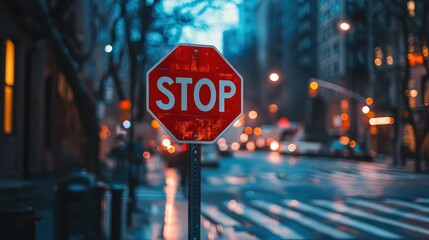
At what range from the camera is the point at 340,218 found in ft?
46.9

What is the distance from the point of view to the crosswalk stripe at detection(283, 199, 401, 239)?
39.1ft

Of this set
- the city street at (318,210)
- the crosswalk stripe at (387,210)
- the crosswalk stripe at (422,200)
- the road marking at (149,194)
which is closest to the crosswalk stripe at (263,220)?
the city street at (318,210)

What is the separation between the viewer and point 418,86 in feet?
118

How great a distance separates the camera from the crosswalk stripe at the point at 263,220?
12.0m

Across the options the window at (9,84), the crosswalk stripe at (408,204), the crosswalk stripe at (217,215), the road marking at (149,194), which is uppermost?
the window at (9,84)

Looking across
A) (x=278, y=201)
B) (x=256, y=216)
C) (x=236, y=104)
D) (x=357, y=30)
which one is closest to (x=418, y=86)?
(x=357, y=30)

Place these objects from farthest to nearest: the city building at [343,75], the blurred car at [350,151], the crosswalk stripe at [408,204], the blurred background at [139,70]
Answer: the city building at [343,75], the blurred car at [350,151], the blurred background at [139,70], the crosswalk stripe at [408,204]

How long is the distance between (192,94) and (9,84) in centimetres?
1453

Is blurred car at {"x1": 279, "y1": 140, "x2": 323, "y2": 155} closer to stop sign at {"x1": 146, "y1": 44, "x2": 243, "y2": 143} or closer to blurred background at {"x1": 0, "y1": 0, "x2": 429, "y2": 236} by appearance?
blurred background at {"x1": 0, "y1": 0, "x2": 429, "y2": 236}

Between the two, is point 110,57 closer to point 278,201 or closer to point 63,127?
point 278,201

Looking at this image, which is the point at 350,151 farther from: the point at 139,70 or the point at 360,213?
the point at 360,213

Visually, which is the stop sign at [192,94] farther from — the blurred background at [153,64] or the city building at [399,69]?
the city building at [399,69]

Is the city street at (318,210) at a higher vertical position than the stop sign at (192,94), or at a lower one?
lower

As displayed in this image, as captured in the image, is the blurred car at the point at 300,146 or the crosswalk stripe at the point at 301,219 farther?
the blurred car at the point at 300,146
